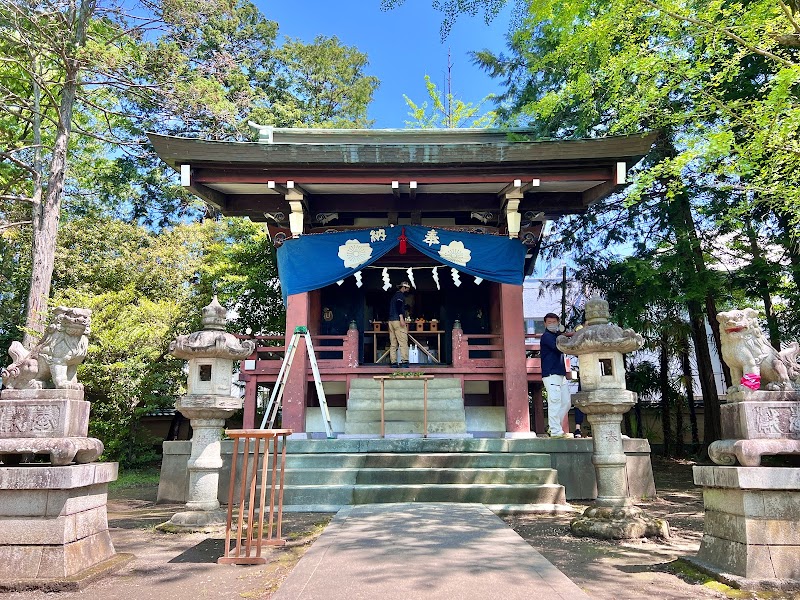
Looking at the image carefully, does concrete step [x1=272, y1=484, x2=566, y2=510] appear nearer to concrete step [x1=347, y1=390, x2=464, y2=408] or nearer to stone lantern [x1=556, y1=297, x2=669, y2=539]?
stone lantern [x1=556, y1=297, x2=669, y2=539]

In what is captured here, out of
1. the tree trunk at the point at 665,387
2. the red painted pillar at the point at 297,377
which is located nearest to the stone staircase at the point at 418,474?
the red painted pillar at the point at 297,377

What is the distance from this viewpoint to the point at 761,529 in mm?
4238

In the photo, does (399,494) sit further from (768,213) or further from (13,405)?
(768,213)

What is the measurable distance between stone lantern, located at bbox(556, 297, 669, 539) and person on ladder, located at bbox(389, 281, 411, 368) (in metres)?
5.94

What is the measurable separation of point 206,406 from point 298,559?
236 centimetres

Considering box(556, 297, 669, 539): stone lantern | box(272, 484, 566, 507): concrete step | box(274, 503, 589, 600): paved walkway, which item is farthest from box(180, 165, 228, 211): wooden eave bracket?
box(556, 297, 669, 539): stone lantern

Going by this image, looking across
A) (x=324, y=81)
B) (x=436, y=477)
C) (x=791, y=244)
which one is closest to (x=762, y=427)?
(x=436, y=477)

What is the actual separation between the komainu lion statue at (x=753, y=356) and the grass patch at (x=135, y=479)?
10.6 m

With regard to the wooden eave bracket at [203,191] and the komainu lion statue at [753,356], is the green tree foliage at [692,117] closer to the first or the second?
the komainu lion statue at [753,356]

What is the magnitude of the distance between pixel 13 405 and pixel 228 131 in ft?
42.9

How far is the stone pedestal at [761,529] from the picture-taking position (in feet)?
13.6

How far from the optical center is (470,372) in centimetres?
1090

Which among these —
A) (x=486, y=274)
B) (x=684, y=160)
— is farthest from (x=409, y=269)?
(x=684, y=160)

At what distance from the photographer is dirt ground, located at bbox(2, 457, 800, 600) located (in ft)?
13.8
